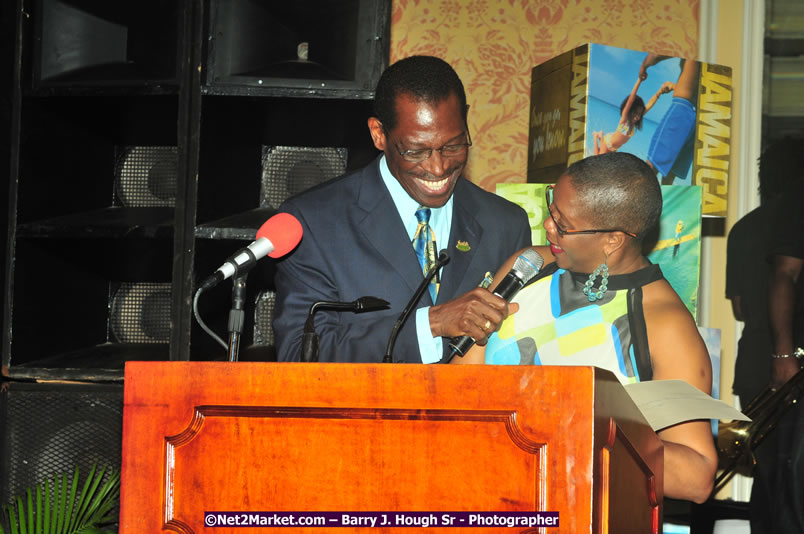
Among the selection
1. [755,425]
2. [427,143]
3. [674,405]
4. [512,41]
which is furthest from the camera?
[512,41]

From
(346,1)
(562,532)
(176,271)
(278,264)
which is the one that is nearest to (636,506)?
(562,532)

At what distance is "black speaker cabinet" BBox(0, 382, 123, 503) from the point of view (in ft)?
8.20

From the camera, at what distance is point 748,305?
314cm

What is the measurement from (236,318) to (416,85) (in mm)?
955

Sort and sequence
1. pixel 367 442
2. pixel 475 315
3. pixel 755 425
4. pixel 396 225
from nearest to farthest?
pixel 367 442 < pixel 475 315 < pixel 396 225 < pixel 755 425

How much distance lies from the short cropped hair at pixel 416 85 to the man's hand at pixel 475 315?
0.56 meters

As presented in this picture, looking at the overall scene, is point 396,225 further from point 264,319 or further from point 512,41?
point 512,41

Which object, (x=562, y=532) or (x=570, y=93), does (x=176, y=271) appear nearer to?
(x=570, y=93)

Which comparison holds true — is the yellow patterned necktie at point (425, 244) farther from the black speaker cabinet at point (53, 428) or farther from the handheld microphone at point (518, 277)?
the black speaker cabinet at point (53, 428)

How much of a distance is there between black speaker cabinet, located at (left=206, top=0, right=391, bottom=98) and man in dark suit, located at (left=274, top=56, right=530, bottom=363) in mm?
191

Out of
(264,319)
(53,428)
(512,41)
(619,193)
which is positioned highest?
(512,41)

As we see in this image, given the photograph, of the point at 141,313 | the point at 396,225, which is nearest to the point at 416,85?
the point at 396,225

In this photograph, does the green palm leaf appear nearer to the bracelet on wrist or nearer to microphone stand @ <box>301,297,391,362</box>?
microphone stand @ <box>301,297,391,362</box>

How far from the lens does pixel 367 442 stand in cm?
111
